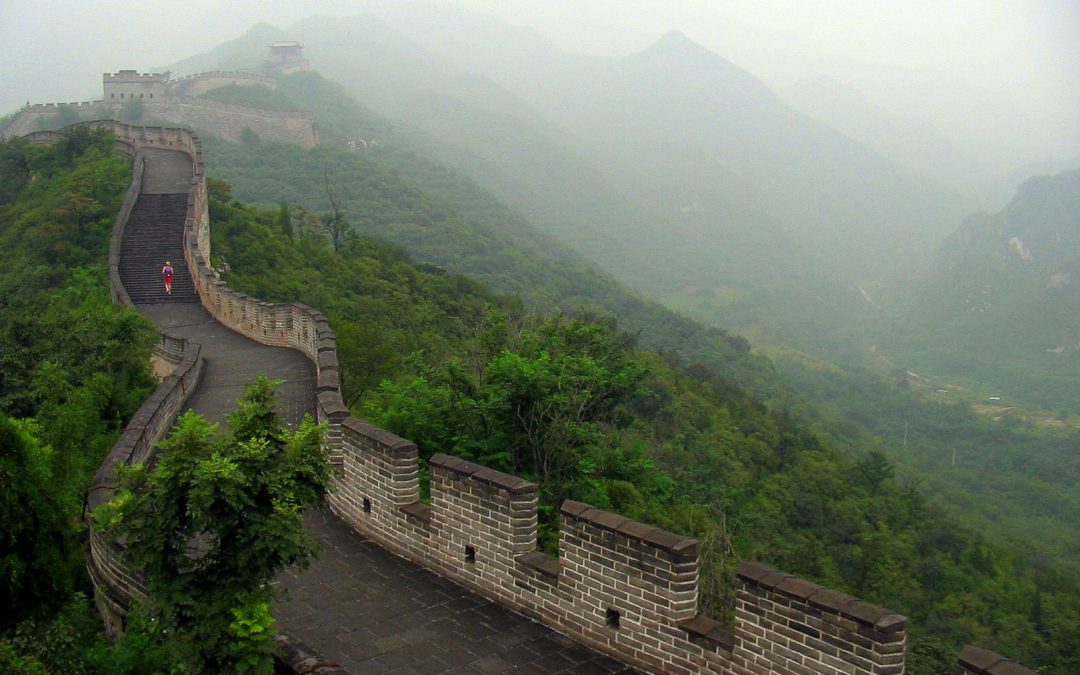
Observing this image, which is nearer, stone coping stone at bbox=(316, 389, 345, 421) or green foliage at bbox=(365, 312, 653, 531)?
stone coping stone at bbox=(316, 389, 345, 421)

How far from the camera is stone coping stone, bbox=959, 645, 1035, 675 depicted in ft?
16.9

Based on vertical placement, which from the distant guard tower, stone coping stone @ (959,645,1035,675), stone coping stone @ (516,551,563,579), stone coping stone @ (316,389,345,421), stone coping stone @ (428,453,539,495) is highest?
the distant guard tower

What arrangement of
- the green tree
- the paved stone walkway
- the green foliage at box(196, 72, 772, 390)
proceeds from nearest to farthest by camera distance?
the green tree < the paved stone walkway < the green foliage at box(196, 72, 772, 390)

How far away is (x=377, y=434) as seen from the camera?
8.89m

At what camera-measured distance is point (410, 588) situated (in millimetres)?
8047

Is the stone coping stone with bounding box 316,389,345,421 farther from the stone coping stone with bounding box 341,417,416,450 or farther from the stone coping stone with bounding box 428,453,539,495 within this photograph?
the stone coping stone with bounding box 428,453,539,495

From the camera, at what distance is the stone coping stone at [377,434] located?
28.1ft

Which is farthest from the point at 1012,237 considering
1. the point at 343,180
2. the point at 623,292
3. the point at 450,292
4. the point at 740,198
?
the point at 450,292

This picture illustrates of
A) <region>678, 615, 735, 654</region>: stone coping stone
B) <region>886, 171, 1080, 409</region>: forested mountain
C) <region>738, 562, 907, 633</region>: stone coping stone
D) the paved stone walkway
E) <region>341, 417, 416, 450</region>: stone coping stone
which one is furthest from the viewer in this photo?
<region>886, 171, 1080, 409</region>: forested mountain

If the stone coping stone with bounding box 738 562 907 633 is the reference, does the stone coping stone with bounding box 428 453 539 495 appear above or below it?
below

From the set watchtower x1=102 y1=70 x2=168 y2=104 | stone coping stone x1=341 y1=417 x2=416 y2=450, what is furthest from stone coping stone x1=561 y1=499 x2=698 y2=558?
watchtower x1=102 y1=70 x2=168 y2=104

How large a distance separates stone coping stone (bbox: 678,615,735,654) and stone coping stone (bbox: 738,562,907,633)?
0.49 meters

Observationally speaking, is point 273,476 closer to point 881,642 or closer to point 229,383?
point 881,642

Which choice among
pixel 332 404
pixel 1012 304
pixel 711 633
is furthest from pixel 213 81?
pixel 1012 304
